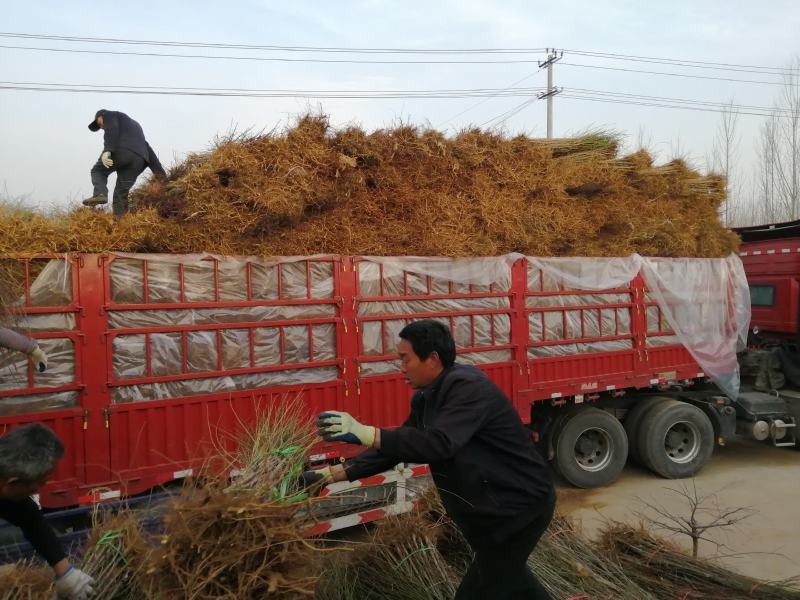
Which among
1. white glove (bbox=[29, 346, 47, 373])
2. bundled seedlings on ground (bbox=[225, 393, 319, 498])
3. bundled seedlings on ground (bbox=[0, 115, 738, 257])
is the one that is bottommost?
bundled seedlings on ground (bbox=[225, 393, 319, 498])

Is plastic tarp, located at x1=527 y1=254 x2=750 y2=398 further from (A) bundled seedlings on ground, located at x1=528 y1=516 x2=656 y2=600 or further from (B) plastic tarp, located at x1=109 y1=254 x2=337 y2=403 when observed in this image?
(A) bundled seedlings on ground, located at x1=528 y1=516 x2=656 y2=600

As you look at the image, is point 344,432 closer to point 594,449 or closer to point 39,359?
point 39,359

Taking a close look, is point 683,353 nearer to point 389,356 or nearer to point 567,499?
point 567,499

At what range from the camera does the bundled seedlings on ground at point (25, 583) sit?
93.9 inches

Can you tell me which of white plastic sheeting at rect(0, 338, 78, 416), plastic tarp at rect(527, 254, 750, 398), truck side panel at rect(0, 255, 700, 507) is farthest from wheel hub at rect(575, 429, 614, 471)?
white plastic sheeting at rect(0, 338, 78, 416)

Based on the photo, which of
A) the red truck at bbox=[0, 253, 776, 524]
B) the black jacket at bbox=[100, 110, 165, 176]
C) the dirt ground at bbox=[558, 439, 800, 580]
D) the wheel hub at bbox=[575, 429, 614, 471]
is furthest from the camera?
the wheel hub at bbox=[575, 429, 614, 471]

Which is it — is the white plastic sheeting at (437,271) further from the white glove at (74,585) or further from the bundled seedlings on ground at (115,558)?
the white glove at (74,585)

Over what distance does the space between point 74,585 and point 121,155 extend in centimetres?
426

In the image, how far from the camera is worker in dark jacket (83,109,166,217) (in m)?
5.39

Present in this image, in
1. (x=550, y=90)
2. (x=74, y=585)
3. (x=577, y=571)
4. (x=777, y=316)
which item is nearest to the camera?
(x=74, y=585)

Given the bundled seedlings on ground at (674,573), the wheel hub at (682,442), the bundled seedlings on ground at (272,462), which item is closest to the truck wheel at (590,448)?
the wheel hub at (682,442)

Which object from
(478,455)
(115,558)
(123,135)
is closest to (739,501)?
(478,455)

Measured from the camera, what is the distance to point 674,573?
11.8 feet

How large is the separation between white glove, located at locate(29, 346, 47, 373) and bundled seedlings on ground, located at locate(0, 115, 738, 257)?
2.53 feet
